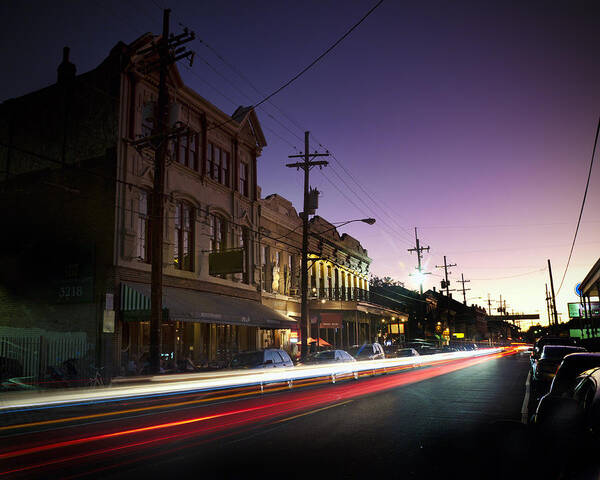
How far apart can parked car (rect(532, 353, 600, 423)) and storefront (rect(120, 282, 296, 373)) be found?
1440 cm

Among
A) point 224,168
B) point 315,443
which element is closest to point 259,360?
point 315,443

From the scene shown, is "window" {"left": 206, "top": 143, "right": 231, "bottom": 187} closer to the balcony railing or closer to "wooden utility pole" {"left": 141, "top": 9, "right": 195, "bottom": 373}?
"wooden utility pole" {"left": 141, "top": 9, "right": 195, "bottom": 373}

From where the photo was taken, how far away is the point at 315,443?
8.20 metres

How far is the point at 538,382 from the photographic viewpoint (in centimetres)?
1864

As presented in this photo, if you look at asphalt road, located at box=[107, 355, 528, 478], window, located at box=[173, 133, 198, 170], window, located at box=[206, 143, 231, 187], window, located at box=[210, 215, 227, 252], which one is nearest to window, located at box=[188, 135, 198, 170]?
window, located at box=[173, 133, 198, 170]

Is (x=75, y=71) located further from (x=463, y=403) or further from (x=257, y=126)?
(x=463, y=403)

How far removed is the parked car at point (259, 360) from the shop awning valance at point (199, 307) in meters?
3.23

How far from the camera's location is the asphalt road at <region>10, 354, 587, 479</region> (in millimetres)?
6410

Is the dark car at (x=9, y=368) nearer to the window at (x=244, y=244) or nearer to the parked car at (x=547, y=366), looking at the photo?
the window at (x=244, y=244)

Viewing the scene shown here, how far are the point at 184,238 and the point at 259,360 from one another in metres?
9.23

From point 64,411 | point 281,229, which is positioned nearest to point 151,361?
point 64,411

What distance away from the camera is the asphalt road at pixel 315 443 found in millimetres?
6410

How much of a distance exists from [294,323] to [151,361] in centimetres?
1455

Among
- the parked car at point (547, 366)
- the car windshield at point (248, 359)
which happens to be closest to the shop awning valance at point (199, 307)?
the car windshield at point (248, 359)
